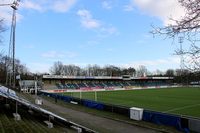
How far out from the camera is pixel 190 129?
1858 centimetres

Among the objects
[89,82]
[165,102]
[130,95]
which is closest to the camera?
[165,102]

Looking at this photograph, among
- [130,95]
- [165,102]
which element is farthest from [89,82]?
[165,102]

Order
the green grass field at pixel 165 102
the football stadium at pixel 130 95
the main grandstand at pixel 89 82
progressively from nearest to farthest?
the football stadium at pixel 130 95 → the green grass field at pixel 165 102 → the main grandstand at pixel 89 82

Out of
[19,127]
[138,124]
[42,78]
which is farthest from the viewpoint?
[42,78]

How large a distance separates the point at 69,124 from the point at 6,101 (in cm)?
772

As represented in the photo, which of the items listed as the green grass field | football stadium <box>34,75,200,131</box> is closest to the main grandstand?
football stadium <box>34,75,200,131</box>

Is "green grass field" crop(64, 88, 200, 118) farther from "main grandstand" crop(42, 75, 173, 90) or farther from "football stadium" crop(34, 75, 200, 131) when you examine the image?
"main grandstand" crop(42, 75, 173, 90)

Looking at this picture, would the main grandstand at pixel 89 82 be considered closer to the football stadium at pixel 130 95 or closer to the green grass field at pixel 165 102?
the football stadium at pixel 130 95

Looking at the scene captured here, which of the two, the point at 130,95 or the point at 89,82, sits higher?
the point at 89,82

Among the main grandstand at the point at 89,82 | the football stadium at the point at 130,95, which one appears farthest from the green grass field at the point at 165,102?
the main grandstand at the point at 89,82

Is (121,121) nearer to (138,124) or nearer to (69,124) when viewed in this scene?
(138,124)

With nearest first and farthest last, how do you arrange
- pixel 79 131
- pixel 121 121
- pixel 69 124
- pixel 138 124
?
1. pixel 79 131
2. pixel 69 124
3. pixel 138 124
4. pixel 121 121

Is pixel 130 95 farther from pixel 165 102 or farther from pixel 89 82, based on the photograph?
pixel 89 82

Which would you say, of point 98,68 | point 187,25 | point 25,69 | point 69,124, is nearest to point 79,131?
point 69,124
